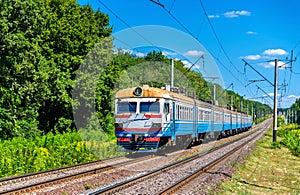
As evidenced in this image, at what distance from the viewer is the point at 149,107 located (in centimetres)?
1952

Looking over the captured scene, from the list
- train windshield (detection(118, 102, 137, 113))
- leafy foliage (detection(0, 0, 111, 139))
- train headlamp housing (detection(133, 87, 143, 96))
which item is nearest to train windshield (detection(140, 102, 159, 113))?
train windshield (detection(118, 102, 137, 113))

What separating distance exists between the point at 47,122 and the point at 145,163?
1961cm

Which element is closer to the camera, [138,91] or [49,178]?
[49,178]

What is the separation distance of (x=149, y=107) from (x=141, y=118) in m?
0.64

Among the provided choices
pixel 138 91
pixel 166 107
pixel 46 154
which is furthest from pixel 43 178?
pixel 166 107

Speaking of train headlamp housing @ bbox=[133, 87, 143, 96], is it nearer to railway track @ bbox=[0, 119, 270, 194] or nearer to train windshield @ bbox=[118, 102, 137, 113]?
train windshield @ bbox=[118, 102, 137, 113]

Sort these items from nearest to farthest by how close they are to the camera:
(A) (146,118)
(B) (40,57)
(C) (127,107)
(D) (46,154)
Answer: (D) (46,154) → (A) (146,118) → (C) (127,107) → (B) (40,57)

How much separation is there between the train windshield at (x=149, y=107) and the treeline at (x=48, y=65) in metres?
7.93

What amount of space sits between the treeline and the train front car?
783 cm

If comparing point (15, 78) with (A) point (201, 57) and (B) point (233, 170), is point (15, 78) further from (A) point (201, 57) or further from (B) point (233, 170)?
(B) point (233, 170)

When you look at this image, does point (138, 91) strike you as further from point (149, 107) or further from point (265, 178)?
point (265, 178)

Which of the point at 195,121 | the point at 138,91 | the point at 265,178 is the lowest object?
the point at 265,178

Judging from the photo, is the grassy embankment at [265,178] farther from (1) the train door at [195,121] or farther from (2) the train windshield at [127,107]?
(2) the train windshield at [127,107]

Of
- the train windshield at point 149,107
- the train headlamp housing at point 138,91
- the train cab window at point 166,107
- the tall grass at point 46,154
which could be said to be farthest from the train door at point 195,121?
the train headlamp housing at point 138,91
